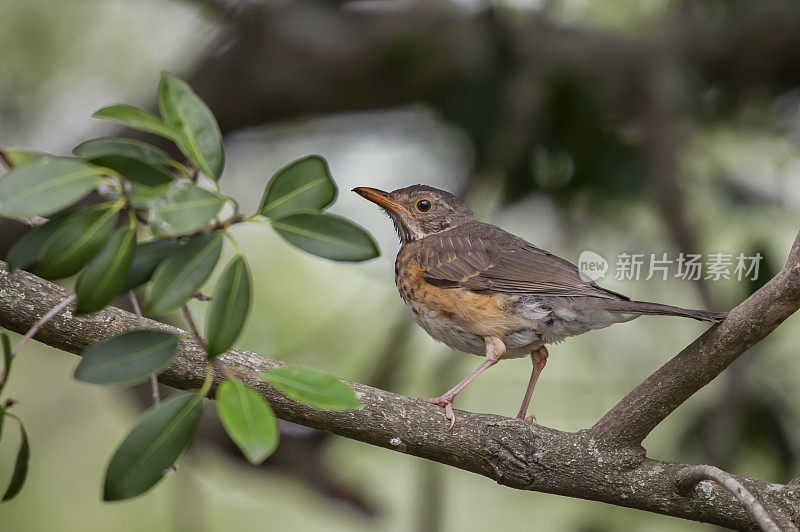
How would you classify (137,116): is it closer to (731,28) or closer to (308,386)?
(308,386)

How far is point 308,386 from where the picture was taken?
171cm

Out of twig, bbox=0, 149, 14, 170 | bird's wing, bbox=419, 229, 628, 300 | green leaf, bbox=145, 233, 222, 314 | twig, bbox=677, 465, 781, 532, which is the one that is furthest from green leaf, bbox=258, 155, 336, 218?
bird's wing, bbox=419, 229, 628, 300

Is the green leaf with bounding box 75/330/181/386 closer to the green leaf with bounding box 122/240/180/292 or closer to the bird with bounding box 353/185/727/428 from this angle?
the green leaf with bounding box 122/240/180/292

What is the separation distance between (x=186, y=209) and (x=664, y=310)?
1.71 metres

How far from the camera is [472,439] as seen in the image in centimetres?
274

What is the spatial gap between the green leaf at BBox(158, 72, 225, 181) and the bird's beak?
5.67 feet

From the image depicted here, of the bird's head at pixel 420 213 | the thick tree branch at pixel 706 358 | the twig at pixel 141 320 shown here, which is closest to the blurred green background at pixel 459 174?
the bird's head at pixel 420 213

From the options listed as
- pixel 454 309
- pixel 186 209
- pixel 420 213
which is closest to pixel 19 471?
pixel 186 209

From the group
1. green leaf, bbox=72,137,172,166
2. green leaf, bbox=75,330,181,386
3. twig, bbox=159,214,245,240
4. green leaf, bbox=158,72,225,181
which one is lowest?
green leaf, bbox=75,330,181,386

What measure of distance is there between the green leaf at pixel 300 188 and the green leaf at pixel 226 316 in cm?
18

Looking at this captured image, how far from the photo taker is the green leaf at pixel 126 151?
5.81 feet

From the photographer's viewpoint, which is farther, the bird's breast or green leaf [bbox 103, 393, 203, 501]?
the bird's breast

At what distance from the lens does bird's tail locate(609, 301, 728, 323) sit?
2.52 metres

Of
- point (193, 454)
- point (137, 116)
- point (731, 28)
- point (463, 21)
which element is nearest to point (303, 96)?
point (463, 21)
